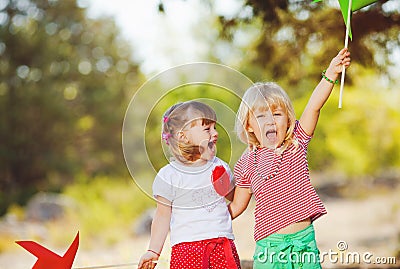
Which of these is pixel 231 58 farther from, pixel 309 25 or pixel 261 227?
pixel 261 227

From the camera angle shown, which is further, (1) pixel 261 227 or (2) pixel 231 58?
(2) pixel 231 58

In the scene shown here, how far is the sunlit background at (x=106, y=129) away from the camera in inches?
278

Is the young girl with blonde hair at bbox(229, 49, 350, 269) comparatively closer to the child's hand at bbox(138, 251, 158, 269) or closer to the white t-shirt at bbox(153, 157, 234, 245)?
the white t-shirt at bbox(153, 157, 234, 245)

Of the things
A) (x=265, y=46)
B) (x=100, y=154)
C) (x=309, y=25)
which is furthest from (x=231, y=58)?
(x=309, y=25)

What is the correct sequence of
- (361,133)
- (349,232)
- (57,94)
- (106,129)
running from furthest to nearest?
1. (106,129)
2. (57,94)
3. (361,133)
4. (349,232)

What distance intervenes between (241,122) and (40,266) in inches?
23.6

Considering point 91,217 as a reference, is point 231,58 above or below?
above

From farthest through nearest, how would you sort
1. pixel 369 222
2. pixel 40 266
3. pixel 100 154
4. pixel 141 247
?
pixel 100 154 < pixel 369 222 < pixel 141 247 < pixel 40 266

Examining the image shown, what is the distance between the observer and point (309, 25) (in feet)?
11.3

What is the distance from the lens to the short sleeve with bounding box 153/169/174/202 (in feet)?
4.73

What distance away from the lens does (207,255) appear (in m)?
1.41

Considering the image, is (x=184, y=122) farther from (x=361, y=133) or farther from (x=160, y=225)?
(x=361, y=133)

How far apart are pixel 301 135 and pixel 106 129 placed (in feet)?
23.9

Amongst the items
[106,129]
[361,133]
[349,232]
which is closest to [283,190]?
[349,232]
